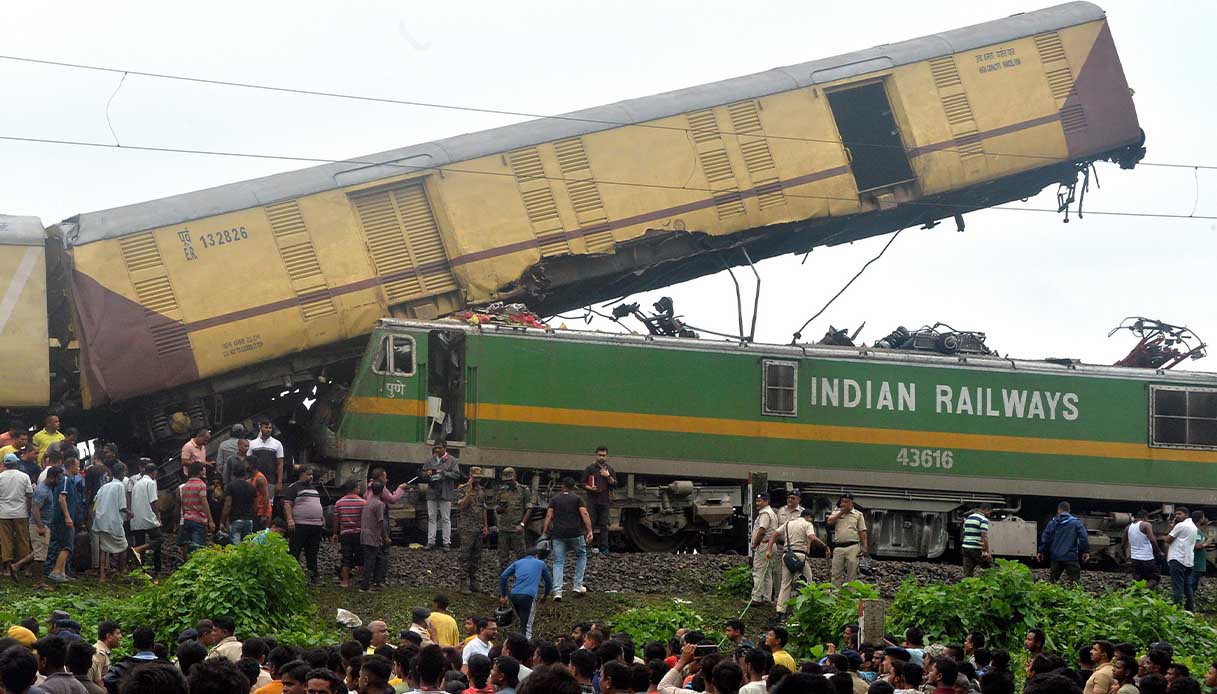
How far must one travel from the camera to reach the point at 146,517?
17.1m

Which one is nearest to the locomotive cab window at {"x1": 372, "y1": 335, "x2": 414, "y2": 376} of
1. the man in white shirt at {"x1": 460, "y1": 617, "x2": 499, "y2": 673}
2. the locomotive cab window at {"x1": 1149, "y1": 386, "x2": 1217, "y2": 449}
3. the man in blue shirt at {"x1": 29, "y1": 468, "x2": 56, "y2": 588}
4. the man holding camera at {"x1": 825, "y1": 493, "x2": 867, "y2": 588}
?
the man in blue shirt at {"x1": 29, "y1": 468, "x2": 56, "y2": 588}

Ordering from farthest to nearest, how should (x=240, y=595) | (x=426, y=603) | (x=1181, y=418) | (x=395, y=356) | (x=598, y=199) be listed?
(x=1181, y=418) < (x=598, y=199) < (x=395, y=356) < (x=426, y=603) < (x=240, y=595)

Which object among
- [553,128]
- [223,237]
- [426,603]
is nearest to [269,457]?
[426,603]

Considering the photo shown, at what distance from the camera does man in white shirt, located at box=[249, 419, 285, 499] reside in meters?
18.5

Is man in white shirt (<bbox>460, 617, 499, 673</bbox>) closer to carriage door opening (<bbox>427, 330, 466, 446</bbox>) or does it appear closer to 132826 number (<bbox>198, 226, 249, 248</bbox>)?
carriage door opening (<bbox>427, 330, 466, 446</bbox>)

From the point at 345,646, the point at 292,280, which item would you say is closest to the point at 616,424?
the point at 292,280

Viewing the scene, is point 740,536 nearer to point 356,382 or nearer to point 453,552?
point 453,552

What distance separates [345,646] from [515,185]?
13.1 metres

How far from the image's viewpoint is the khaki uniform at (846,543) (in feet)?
58.0

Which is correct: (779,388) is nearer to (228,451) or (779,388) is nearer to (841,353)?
(841,353)

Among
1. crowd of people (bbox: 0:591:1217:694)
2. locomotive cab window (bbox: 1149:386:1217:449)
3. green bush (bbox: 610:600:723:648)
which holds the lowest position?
green bush (bbox: 610:600:723:648)

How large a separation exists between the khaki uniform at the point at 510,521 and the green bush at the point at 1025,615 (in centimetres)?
456

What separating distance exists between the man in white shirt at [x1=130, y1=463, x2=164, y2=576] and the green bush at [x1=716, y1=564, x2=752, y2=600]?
6436 millimetres

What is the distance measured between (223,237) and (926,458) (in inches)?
396
